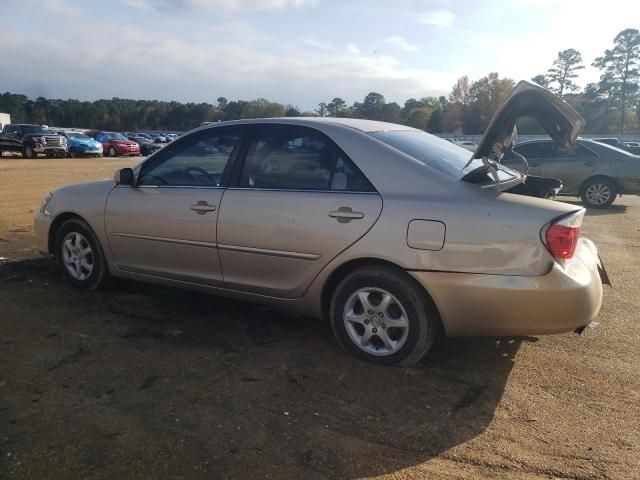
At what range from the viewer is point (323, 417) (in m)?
2.94

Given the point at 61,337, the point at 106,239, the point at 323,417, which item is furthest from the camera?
the point at 106,239

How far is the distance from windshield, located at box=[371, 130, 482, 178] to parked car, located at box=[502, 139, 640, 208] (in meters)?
8.35

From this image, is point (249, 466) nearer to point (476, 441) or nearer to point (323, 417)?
point (323, 417)

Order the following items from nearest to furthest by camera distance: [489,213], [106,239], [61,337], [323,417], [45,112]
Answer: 1. [323,417]
2. [489,213]
3. [61,337]
4. [106,239]
5. [45,112]

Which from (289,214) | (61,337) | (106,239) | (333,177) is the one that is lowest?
(61,337)

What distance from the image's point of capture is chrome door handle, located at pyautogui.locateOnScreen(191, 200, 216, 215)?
13.4 feet

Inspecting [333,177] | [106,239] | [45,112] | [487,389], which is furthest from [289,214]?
[45,112]

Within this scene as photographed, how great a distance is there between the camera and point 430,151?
3854 mm

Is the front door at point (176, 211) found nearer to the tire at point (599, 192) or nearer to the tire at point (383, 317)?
the tire at point (383, 317)

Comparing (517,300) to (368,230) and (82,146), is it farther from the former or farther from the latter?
(82,146)

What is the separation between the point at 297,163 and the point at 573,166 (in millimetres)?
9745

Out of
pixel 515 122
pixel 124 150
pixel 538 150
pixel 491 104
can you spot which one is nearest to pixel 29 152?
pixel 124 150

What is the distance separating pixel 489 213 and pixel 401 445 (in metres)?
1.40

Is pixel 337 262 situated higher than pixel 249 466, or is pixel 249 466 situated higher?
pixel 337 262
